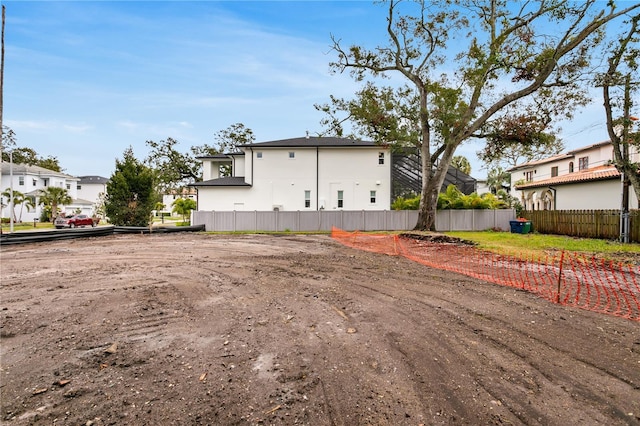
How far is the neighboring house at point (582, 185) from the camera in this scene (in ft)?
61.7

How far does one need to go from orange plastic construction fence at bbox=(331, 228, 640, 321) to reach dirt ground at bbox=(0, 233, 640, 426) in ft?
2.09

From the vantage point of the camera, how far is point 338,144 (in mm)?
26359

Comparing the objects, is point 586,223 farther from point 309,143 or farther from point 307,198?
point 309,143

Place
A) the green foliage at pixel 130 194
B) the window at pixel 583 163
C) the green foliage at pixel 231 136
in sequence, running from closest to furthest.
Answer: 1. the green foliage at pixel 130 194
2. the window at pixel 583 163
3. the green foliage at pixel 231 136

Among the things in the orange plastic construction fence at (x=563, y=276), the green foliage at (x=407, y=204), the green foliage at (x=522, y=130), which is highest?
the green foliage at (x=522, y=130)

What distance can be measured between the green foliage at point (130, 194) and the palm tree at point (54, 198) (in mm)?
16916

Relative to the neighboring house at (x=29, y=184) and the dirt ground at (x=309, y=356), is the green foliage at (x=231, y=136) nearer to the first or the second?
the neighboring house at (x=29, y=184)

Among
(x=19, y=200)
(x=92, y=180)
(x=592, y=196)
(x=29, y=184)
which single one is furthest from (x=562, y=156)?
(x=92, y=180)

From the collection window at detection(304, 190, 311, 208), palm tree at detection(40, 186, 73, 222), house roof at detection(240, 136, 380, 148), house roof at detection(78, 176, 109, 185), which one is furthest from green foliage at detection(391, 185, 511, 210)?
house roof at detection(78, 176, 109, 185)

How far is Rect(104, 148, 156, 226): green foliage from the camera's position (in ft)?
78.0

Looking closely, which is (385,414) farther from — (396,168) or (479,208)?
(396,168)

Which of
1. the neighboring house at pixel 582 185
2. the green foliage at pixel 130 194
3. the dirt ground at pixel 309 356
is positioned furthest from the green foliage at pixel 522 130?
the green foliage at pixel 130 194

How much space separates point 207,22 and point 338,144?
15898mm

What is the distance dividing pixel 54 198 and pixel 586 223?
151ft
